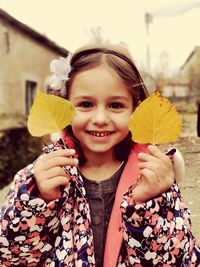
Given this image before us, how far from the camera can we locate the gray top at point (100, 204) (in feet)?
2.17

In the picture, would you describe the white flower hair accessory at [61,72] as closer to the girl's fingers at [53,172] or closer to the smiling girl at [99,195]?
the smiling girl at [99,195]

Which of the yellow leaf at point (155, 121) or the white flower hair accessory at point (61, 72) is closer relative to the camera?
the yellow leaf at point (155, 121)

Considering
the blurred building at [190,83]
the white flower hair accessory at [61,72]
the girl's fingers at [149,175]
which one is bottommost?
the girl's fingers at [149,175]

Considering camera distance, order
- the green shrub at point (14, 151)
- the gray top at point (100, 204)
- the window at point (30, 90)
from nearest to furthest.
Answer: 1. the gray top at point (100, 204)
2. the green shrub at point (14, 151)
3. the window at point (30, 90)

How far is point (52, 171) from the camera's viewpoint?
0.58 meters

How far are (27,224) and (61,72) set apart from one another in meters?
0.23

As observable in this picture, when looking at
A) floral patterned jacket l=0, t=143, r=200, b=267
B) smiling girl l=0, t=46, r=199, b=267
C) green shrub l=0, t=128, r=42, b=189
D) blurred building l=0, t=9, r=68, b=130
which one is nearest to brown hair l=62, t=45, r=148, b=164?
smiling girl l=0, t=46, r=199, b=267

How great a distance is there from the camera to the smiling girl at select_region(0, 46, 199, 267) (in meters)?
0.58

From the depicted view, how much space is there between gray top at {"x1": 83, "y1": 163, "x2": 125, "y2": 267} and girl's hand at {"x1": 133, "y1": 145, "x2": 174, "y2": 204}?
0.33 feet

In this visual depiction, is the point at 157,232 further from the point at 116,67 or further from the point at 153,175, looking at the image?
the point at 116,67

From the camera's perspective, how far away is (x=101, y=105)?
2.07ft

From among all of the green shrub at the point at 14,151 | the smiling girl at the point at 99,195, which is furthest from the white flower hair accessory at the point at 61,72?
the green shrub at the point at 14,151

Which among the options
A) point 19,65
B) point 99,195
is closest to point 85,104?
point 99,195

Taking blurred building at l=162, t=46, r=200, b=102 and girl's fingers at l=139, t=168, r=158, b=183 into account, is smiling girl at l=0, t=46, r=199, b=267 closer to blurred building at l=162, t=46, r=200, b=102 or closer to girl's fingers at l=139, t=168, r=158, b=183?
girl's fingers at l=139, t=168, r=158, b=183
